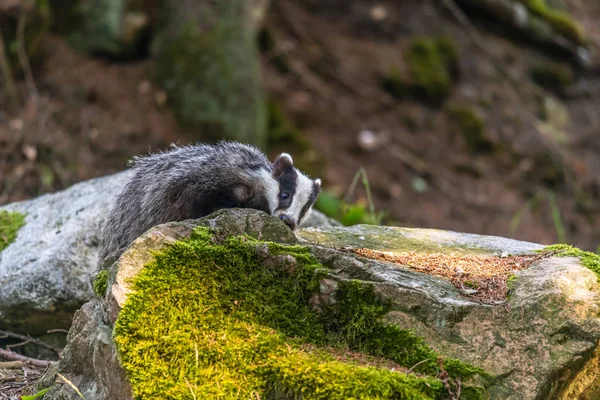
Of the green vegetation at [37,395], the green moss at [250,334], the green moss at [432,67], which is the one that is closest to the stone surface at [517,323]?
the green moss at [250,334]

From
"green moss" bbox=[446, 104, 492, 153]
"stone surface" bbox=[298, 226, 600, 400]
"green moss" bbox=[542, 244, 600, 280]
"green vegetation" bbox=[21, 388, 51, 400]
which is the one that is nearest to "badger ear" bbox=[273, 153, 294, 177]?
"stone surface" bbox=[298, 226, 600, 400]

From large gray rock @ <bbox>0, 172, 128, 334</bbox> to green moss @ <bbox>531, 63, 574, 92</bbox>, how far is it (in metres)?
9.15

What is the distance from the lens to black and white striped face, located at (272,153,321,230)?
234 inches

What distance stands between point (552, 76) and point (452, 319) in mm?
10883

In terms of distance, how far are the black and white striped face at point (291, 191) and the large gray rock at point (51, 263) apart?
1.51 metres

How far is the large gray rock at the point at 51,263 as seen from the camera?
5.90m

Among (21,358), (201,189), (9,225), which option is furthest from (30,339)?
(201,189)

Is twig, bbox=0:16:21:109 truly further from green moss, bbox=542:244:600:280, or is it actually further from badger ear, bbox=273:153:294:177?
green moss, bbox=542:244:600:280

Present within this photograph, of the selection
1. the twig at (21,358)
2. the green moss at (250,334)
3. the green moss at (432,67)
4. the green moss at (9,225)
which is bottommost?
the twig at (21,358)

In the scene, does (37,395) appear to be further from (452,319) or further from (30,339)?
(452,319)

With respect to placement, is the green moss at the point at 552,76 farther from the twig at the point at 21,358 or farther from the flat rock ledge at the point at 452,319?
the twig at the point at 21,358

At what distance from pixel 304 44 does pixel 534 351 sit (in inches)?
392

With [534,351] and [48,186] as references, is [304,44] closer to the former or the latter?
[48,186]

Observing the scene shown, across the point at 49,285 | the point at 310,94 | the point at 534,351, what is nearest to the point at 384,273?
the point at 534,351
